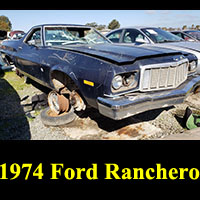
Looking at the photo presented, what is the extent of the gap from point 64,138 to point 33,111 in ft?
4.08

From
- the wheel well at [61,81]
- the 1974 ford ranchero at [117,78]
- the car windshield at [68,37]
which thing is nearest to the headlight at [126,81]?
the 1974 ford ranchero at [117,78]

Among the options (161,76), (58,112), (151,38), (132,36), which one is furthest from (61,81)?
(132,36)

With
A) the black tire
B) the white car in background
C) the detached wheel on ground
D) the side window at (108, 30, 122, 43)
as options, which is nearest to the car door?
the detached wheel on ground

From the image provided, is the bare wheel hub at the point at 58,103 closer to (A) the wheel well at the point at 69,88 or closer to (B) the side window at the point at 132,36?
(A) the wheel well at the point at 69,88

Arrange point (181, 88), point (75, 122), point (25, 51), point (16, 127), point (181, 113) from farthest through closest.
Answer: point (25, 51) < point (181, 113) < point (75, 122) < point (16, 127) < point (181, 88)

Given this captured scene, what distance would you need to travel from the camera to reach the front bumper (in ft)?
6.84

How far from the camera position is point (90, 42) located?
12.1ft

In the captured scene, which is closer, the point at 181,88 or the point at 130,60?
the point at 130,60

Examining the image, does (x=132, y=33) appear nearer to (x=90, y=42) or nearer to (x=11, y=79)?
(x=90, y=42)

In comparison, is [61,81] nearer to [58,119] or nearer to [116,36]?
[58,119]

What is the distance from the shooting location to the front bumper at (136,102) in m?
2.09

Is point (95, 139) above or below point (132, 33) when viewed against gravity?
below

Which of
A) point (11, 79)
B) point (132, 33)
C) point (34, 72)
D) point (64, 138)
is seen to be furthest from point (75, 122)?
point (11, 79)

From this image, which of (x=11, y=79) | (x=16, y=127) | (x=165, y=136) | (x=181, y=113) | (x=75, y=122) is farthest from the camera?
(x=11, y=79)
